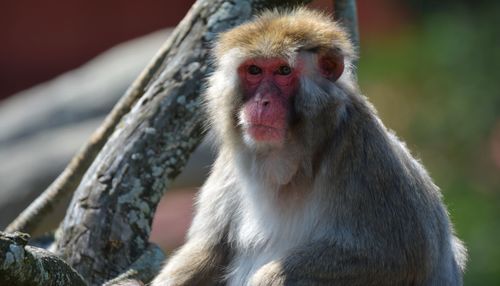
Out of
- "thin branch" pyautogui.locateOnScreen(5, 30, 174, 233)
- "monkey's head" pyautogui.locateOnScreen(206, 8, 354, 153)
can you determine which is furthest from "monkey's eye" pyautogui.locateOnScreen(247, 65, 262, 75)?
"thin branch" pyautogui.locateOnScreen(5, 30, 174, 233)

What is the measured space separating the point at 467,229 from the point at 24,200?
564cm

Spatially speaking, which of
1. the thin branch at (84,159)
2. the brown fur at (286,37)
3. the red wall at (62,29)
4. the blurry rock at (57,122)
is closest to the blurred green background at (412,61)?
the red wall at (62,29)


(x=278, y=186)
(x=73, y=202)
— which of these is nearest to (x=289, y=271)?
(x=278, y=186)

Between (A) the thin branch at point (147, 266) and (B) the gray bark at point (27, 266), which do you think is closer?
(B) the gray bark at point (27, 266)

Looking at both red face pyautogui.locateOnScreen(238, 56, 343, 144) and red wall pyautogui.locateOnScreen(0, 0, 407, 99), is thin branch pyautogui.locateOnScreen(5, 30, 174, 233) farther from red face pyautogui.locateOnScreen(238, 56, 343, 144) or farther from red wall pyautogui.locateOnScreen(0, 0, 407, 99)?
red wall pyautogui.locateOnScreen(0, 0, 407, 99)

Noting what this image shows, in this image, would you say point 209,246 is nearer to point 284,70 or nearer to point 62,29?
point 284,70

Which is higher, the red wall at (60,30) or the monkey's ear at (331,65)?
the red wall at (60,30)

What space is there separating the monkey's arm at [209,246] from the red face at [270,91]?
22.1 inches

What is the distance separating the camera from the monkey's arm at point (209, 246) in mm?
5492

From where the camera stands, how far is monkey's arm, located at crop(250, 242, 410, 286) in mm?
4875

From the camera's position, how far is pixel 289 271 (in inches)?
193

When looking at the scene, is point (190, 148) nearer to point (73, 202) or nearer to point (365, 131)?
point (73, 202)

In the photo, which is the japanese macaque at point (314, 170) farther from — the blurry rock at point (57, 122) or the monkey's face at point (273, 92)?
the blurry rock at point (57, 122)

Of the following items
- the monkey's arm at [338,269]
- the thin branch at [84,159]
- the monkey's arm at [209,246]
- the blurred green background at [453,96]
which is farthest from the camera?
the blurred green background at [453,96]
